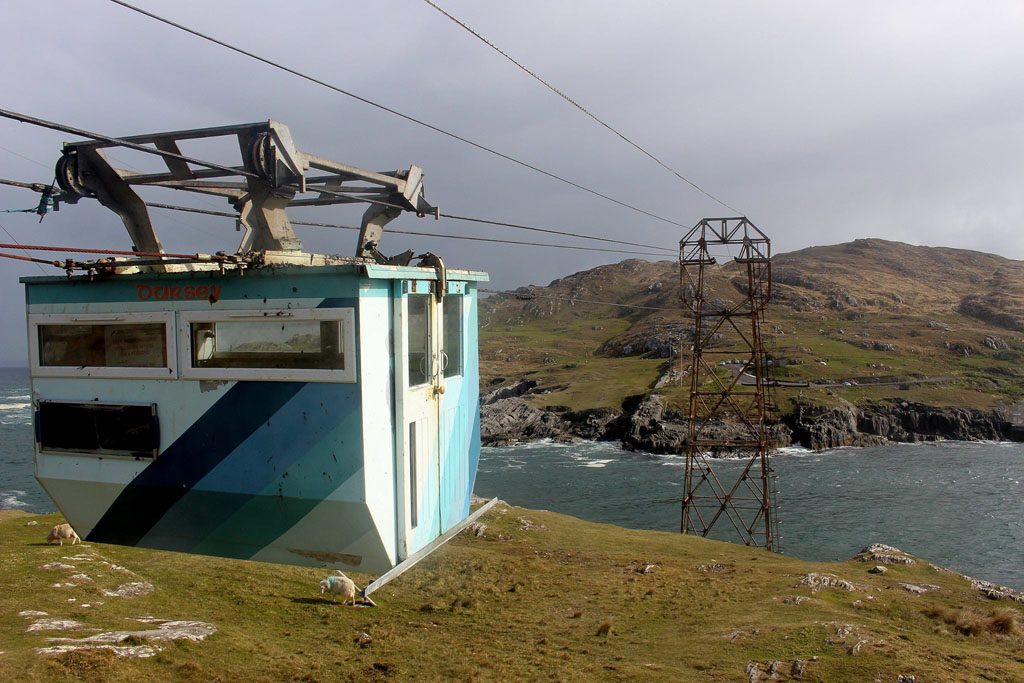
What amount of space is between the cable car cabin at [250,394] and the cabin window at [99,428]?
0.8 inches

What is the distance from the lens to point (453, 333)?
10.0 meters

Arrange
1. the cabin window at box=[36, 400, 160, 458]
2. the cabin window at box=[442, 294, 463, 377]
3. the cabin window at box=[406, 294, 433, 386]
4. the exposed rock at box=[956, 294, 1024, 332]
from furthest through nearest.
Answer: the exposed rock at box=[956, 294, 1024, 332] → the cabin window at box=[442, 294, 463, 377] → the cabin window at box=[406, 294, 433, 386] → the cabin window at box=[36, 400, 160, 458]

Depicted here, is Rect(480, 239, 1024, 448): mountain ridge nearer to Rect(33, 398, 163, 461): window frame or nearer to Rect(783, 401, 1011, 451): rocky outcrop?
Rect(783, 401, 1011, 451): rocky outcrop

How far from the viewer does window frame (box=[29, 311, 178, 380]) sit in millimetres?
8406

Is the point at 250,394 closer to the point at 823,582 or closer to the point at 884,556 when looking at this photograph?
the point at 823,582

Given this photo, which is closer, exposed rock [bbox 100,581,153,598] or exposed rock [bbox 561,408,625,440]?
exposed rock [bbox 100,581,153,598]

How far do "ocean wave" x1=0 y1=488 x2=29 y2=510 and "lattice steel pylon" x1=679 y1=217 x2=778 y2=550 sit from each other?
50.0 meters

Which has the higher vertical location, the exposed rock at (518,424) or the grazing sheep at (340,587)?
the grazing sheep at (340,587)

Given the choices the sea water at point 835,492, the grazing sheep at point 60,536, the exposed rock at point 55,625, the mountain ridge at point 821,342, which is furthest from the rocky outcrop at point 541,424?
the exposed rock at point 55,625

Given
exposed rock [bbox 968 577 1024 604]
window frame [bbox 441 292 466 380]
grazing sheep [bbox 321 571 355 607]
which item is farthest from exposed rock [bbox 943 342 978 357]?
window frame [bbox 441 292 466 380]

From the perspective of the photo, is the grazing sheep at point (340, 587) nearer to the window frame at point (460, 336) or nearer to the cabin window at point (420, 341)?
the window frame at point (460, 336)

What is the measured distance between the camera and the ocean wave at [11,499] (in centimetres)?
5556

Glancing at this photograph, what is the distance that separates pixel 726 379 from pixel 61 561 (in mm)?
88843

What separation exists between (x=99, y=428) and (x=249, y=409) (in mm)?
2238
